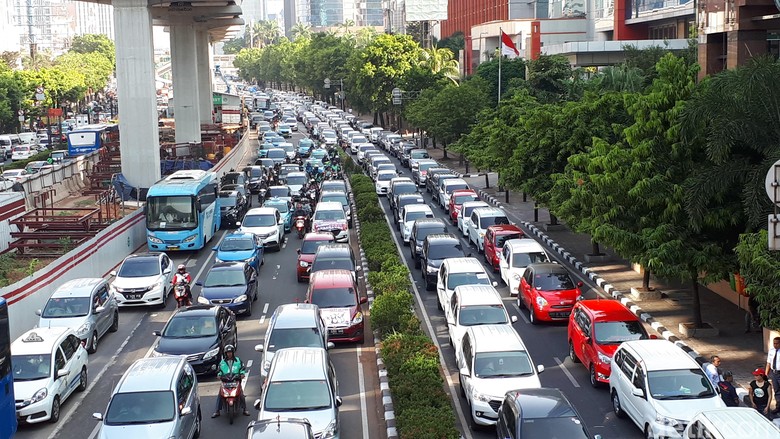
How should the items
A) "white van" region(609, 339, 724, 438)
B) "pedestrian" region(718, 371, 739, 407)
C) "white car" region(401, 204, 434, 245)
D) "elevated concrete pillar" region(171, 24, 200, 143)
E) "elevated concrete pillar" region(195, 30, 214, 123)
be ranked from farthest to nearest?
"elevated concrete pillar" region(195, 30, 214, 123) → "elevated concrete pillar" region(171, 24, 200, 143) → "white car" region(401, 204, 434, 245) → "pedestrian" region(718, 371, 739, 407) → "white van" region(609, 339, 724, 438)

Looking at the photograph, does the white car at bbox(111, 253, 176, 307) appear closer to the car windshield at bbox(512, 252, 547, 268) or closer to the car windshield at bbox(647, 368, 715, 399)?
the car windshield at bbox(512, 252, 547, 268)

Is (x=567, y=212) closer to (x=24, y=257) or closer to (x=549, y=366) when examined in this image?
(x=549, y=366)

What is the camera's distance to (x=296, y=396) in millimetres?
16141

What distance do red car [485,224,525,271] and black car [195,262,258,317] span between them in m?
8.00

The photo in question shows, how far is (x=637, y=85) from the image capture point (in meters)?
37.9

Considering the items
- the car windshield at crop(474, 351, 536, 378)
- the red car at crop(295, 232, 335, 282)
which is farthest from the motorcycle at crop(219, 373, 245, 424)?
A: the red car at crop(295, 232, 335, 282)

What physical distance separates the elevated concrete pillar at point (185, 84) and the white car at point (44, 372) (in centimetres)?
5201

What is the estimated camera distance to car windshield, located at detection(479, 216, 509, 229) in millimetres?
34125

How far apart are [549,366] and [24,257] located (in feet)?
62.9

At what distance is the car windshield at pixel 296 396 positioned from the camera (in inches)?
629

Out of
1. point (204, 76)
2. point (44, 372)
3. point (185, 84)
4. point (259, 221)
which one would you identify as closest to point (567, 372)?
point (44, 372)

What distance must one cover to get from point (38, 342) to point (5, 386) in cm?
354

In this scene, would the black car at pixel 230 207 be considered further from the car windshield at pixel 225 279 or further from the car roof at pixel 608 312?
the car roof at pixel 608 312

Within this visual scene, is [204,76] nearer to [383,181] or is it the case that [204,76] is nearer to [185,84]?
[185,84]
